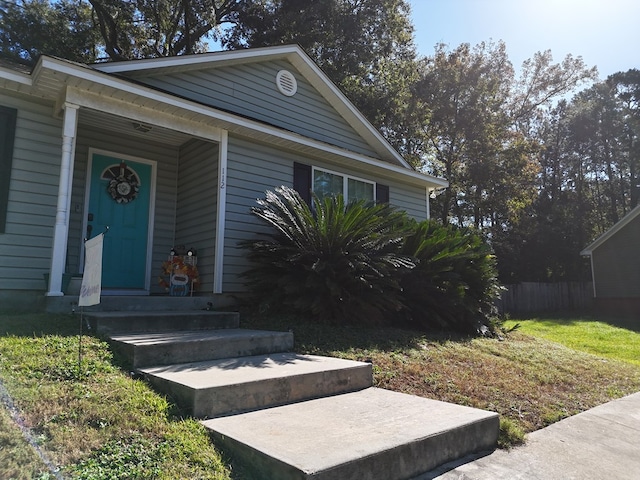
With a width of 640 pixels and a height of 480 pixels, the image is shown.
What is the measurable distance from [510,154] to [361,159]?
55.5 feet

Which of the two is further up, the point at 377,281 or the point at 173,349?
the point at 377,281

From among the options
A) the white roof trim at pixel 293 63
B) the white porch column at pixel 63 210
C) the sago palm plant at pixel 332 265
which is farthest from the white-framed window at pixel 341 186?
the white porch column at pixel 63 210

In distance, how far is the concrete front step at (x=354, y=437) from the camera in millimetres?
2297

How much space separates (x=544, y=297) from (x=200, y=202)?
1782 cm

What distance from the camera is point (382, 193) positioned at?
32.7 ft

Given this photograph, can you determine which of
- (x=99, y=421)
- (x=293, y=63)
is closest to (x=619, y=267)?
(x=293, y=63)

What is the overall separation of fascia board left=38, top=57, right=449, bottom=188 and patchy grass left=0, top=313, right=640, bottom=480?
2.93m

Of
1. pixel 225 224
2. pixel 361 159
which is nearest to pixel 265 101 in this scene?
pixel 361 159

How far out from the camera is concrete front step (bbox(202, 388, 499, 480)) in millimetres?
2297

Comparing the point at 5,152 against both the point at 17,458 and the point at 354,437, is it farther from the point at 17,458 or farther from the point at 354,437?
the point at 354,437

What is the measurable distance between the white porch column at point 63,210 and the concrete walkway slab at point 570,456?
466 cm

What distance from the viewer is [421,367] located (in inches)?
187

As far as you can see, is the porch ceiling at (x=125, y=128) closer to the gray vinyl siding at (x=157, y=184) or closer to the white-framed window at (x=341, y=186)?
the gray vinyl siding at (x=157, y=184)

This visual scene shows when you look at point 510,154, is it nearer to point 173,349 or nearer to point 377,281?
point 377,281
